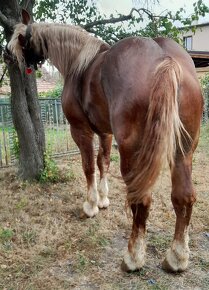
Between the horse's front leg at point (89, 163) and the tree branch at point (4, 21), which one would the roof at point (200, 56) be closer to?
the tree branch at point (4, 21)

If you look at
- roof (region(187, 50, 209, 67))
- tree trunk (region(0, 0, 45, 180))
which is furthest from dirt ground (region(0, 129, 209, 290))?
roof (region(187, 50, 209, 67))

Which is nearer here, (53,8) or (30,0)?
(30,0)

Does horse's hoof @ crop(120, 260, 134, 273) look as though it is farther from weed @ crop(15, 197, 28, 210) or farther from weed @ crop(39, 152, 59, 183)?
weed @ crop(39, 152, 59, 183)

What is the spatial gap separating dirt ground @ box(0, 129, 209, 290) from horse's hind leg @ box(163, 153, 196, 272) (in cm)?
12

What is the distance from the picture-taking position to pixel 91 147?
3.51m

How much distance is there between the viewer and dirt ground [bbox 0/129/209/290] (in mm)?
2357

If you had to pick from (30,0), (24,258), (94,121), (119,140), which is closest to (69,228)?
(24,258)

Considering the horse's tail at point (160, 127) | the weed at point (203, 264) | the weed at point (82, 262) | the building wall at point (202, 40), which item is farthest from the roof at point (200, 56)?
the building wall at point (202, 40)

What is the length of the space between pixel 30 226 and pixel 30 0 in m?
3.18

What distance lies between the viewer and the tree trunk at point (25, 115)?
4160mm

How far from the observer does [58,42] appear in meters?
3.53

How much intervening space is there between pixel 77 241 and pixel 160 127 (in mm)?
1546

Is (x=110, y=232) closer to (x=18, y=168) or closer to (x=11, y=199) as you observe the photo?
(x=11, y=199)

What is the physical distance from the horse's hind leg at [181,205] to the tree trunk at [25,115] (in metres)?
2.57
